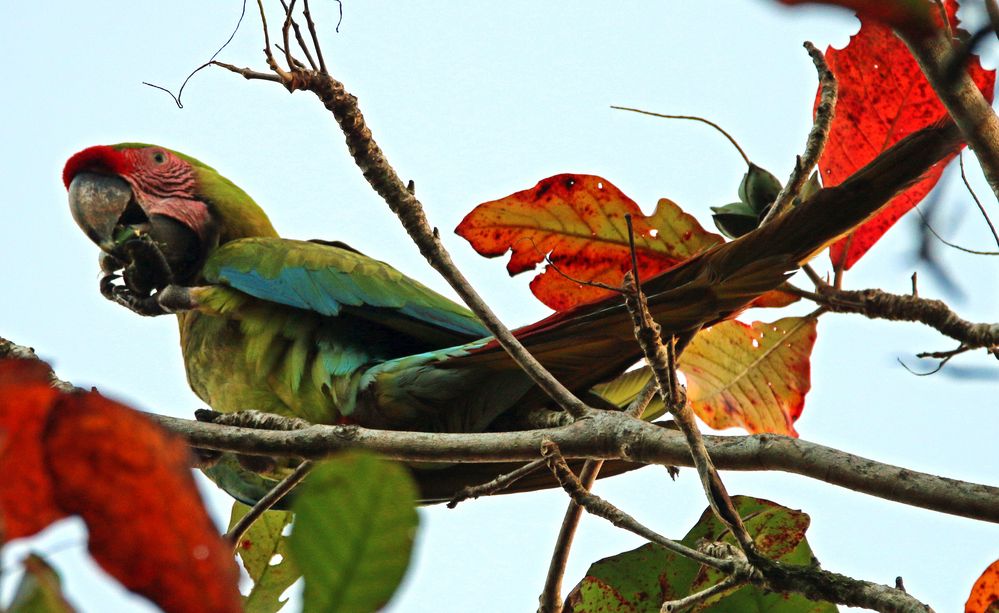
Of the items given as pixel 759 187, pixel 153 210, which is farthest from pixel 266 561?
pixel 153 210

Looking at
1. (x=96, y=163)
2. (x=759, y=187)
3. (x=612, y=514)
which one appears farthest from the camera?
(x=96, y=163)

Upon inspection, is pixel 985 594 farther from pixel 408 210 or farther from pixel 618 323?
pixel 408 210

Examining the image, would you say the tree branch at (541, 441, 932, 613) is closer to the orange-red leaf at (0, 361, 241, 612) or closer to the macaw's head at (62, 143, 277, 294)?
the orange-red leaf at (0, 361, 241, 612)

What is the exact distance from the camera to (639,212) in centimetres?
162

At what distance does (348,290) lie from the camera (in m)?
2.16

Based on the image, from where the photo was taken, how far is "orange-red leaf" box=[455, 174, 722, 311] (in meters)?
1.61

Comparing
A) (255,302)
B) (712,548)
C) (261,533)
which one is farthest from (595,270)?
(255,302)

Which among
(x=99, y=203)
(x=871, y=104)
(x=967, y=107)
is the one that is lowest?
(x=967, y=107)

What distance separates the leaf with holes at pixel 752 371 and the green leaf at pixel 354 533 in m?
1.36

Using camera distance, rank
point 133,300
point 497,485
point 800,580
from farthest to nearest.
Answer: point 133,300 < point 497,485 < point 800,580

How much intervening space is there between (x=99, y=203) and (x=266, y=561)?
1.38m

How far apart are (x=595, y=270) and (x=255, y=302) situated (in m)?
0.93

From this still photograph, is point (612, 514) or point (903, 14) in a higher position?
point (612, 514)

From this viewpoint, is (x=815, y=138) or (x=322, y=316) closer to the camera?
(x=815, y=138)
